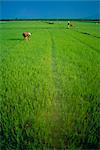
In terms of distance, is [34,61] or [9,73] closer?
[9,73]

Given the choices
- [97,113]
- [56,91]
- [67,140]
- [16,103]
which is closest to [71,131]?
[67,140]

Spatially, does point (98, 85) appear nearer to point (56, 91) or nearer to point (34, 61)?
point (56, 91)

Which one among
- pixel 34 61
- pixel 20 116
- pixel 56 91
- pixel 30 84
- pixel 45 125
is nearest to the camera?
pixel 45 125

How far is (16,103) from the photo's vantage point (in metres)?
3.34

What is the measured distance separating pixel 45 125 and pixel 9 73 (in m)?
2.04

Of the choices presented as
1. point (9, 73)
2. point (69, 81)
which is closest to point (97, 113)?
point (69, 81)

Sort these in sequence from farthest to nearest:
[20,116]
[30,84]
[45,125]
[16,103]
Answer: [30,84] → [16,103] → [20,116] → [45,125]

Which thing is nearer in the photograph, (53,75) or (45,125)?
(45,125)

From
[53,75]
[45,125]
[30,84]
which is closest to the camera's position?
[45,125]

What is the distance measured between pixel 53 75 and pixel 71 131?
6.41 feet

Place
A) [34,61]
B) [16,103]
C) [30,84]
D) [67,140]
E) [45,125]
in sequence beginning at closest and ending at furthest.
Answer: [67,140]
[45,125]
[16,103]
[30,84]
[34,61]

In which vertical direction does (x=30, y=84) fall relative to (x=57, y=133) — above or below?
above

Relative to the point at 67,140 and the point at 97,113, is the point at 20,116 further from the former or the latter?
the point at 97,113

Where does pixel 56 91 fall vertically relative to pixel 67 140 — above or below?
above
